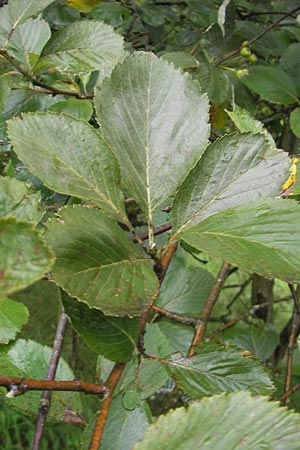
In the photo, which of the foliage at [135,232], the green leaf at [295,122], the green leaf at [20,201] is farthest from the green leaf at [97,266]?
the green leaf at [295,122]

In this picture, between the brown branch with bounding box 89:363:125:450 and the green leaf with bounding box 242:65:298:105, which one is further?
the green leaf with bounding box 242:65:298:105

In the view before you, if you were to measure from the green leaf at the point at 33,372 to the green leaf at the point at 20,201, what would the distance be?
196 millimetres

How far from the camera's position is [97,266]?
0.41 meters

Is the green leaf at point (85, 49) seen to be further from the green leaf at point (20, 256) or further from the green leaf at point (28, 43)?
the green leaf at point (20, 256)

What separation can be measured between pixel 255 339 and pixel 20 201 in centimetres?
117

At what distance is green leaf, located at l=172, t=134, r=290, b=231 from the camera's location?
47 centimetres

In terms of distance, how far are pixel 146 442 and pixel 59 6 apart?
4.30ft

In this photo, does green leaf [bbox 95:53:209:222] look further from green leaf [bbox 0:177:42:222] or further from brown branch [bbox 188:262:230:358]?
brown branch [bbox 188:262:230:358]

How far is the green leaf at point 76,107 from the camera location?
0.80 metres

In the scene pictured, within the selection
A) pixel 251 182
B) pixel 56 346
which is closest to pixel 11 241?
pixel 251 182

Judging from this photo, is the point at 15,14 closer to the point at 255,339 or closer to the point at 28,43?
the point at 28,43

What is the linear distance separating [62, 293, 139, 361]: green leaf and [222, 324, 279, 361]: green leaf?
1.07 metres

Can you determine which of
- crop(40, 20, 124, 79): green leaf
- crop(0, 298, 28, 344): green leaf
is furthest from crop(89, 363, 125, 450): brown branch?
crop(40, 20, 124, 79): green leaf

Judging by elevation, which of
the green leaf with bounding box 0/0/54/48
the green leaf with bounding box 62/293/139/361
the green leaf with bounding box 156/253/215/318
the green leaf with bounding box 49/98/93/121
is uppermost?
the green leaf with bounding box 0/0/54/48
